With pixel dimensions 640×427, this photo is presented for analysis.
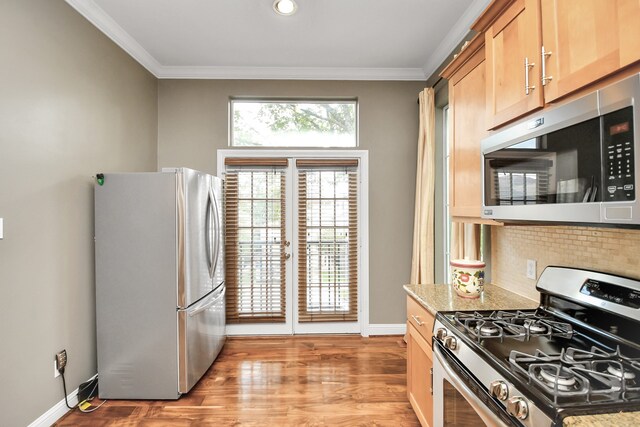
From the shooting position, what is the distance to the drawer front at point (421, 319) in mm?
1749

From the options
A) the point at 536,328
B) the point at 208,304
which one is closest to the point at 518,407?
the point at 536,328

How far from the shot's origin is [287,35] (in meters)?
2.71

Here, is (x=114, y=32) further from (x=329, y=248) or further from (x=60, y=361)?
(x=329, y=248)

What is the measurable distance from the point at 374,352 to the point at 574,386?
2.34 metres

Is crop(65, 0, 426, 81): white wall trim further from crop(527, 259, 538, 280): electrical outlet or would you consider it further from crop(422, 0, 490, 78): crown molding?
crop(527, 259, 538, 280): electrical outlet

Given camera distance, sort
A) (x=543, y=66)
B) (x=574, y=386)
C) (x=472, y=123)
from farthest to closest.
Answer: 1. (x=472, y=123)
2. (x=543, y=66)
3. (x=574, y=386)

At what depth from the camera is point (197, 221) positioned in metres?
2.53

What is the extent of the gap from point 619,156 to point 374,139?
8.77ft

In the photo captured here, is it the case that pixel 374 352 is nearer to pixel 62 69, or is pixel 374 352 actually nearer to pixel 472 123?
pixel 472 123

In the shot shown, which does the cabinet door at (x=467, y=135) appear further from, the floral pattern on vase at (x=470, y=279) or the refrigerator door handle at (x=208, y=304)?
the refrigerator door handle at (x=208, y=304)

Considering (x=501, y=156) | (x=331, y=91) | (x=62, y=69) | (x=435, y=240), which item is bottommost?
(x=435, y=240)

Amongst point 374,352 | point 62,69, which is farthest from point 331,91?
point 374,352

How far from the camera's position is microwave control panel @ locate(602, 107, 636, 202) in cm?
87

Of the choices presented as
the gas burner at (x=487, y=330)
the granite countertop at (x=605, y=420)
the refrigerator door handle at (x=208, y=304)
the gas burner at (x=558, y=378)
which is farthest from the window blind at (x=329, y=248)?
the granite countertop at (x=605, y=420)
